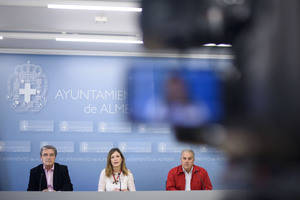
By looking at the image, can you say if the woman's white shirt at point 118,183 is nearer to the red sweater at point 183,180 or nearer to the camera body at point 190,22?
the red sweater at point 183,180

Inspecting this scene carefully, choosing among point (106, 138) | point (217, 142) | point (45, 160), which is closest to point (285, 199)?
point (217, 142)

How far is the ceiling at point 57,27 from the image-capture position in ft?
10.7

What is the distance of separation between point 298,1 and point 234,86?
7 centimetres

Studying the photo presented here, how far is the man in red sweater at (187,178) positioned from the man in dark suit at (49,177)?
1007 mm

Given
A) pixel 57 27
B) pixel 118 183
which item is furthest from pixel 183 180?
pixel 57 27

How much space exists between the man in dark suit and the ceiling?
55.2 inches

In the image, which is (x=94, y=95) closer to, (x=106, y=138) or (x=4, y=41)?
(x=106, y=138)

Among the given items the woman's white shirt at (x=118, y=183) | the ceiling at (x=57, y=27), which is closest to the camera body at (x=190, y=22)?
the ceiling at (x=57, y=27)

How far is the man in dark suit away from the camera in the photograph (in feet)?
10.2

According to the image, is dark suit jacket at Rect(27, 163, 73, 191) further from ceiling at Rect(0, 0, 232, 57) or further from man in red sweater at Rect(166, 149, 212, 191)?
→ ceiling at Rect(0, 0, 232, 57)

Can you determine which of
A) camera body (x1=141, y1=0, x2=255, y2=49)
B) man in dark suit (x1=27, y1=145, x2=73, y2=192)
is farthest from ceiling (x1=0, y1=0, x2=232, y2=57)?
camera body (x1=141, y1=0, x2=255, y2=49)

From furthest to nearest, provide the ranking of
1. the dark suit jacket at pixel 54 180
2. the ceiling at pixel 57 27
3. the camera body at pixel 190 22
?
the ceiling at pixel 57 27 → the dark suit jacket at pixel 54 180 → the camera body at pixel 190 22

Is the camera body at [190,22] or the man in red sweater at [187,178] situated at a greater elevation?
the camera body at [190,22]

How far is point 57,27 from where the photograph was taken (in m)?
3.82
